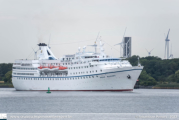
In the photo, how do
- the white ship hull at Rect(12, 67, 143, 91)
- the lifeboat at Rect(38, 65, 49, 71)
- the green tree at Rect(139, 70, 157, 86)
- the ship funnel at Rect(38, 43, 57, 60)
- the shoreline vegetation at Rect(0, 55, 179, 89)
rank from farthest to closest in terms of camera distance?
1. the green tree at Rect(139, 70, 157, 86)
2. the shoreline vegetation at Rect(0, 55, 179, 89)
3. the ship funnel at Rect(38, 43, 57, 60)
4. the lifeboat at Rect(38, 65, 49, 71)
5. the white ship hull at Rect(12, 67, 143, 91)

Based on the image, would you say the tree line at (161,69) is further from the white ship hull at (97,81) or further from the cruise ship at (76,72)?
the white ship hull at (97,81)

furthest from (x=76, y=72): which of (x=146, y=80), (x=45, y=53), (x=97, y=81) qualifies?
(x=146, y=80)

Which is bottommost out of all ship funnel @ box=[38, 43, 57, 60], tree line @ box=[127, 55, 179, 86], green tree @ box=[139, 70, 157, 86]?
green tree @ box=[139, 70, 157, 86]

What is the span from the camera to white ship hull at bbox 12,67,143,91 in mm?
89312

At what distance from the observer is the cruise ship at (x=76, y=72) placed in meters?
90.1

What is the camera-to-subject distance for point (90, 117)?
51.3 meters

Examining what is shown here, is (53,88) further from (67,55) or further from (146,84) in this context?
(146,84)

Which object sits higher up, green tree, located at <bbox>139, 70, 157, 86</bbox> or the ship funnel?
the ship funnel

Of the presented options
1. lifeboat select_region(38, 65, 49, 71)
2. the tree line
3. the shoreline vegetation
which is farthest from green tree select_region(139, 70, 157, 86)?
lifeboat select_region(38, 65, 49, 71)

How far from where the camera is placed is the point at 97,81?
92.0 m

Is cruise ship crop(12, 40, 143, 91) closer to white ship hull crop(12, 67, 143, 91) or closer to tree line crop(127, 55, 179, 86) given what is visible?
white ship hull crop(12, 67, 143, 91)

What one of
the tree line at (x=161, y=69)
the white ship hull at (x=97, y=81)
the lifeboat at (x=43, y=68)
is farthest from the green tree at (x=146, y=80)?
the white ship hull at (x=97, y=81)

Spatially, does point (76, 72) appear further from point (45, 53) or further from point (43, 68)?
point (45, 53)

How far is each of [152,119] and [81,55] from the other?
50699mm
